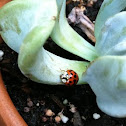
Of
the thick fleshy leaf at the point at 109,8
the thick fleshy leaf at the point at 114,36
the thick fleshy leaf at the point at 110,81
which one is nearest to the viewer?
the thick fleshy leaf at the point at 110,81

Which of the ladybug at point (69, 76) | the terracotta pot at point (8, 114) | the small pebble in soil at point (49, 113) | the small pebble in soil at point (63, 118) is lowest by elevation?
the small pebble in soil at point (63, 118)

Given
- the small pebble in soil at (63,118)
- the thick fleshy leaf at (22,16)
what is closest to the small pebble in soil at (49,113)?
the small pebble in soil at (63,118)

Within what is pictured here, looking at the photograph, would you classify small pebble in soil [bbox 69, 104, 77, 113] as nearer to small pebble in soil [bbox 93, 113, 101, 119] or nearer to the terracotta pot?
small pebble in soil [bbox 93, 113, 101, 119]

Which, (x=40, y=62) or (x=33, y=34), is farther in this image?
(x=40, y=62)

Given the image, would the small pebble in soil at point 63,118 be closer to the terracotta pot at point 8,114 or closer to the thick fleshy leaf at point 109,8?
the terracotta pot at point 8,114

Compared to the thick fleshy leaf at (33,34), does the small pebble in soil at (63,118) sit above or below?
below

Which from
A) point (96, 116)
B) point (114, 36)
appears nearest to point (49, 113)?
point (96, 116)

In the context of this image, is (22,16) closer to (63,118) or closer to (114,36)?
(114,36)
